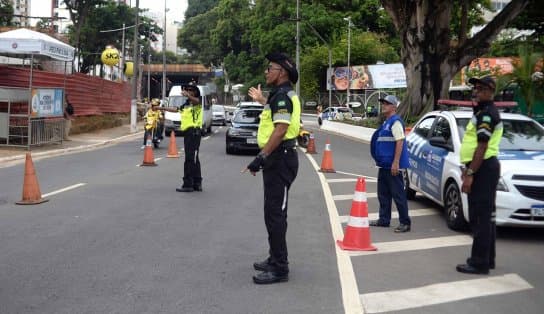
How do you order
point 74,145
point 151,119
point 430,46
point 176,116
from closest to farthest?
point 151,119, point 74,145, point 430,46, point 176,116

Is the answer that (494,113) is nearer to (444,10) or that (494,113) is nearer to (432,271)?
(432,271)

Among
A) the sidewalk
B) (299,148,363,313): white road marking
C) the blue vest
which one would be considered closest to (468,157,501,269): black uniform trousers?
(299,148,363,313): white road marking

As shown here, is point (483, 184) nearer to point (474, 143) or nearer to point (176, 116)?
point (474, 143)

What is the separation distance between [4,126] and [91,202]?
10303mm

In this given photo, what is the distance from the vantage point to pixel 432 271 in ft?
21.1

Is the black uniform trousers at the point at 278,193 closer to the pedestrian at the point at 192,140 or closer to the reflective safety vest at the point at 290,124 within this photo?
the reflective safety vest at the point at 290,124

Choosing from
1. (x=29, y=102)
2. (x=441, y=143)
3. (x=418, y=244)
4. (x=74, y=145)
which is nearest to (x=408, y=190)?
(x=441, y=143)

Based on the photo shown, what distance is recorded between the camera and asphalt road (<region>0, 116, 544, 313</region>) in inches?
208

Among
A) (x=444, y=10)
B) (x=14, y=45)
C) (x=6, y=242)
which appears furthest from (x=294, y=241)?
(x=444, y=10)

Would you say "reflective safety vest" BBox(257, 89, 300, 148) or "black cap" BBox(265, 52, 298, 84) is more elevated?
"black cap" BBox(265, 52, 298, 84)

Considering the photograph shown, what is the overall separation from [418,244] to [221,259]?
2502mm

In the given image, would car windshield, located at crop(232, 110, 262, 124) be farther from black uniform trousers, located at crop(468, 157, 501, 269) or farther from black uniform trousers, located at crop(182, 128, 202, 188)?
black uniform trousers, located at crop(468, 157, 501, 269)

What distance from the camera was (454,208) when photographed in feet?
A: 27.8

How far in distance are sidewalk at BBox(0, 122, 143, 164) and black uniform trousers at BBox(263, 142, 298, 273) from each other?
12287mm
